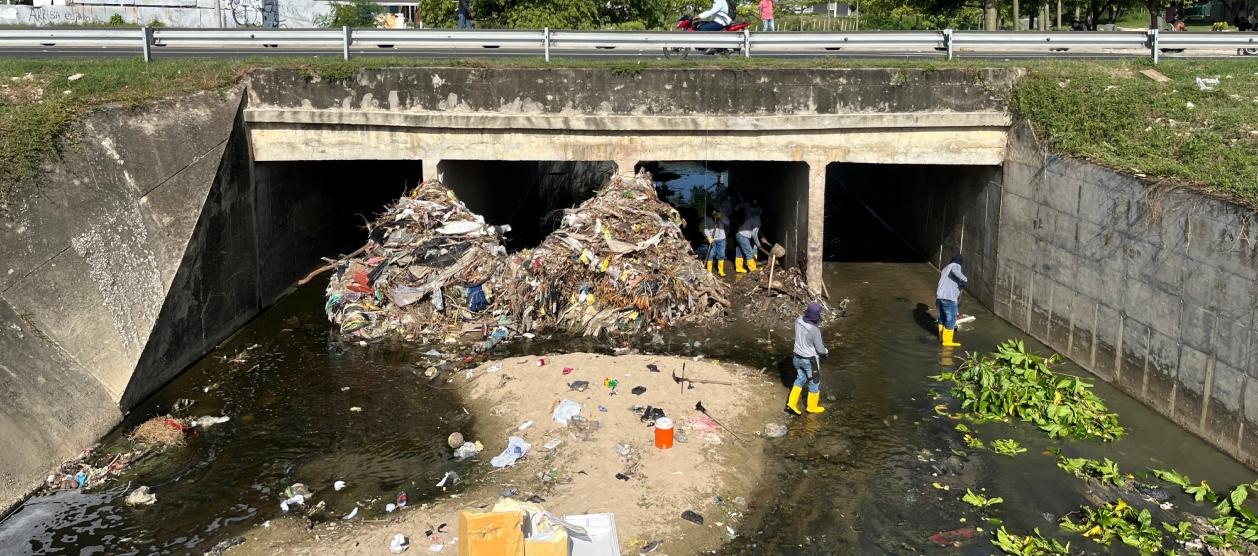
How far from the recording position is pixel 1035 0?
2825 cm

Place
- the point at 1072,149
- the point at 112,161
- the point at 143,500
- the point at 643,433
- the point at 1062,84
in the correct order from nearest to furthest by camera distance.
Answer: the point at 143,500 → the point at 643,433 → the point at 112,161 → the point at 1072,149 → the point at 1062,84

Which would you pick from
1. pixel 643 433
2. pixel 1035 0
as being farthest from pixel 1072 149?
pixel 1035 0

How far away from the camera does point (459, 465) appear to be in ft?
32.6

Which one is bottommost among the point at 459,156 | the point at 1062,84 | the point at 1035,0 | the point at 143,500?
the point at 143,500

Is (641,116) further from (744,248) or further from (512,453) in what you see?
(512,453)

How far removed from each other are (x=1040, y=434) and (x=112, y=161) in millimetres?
11809

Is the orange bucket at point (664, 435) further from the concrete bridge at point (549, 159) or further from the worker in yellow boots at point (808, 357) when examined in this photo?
the concrete bridge at point (549, 159)

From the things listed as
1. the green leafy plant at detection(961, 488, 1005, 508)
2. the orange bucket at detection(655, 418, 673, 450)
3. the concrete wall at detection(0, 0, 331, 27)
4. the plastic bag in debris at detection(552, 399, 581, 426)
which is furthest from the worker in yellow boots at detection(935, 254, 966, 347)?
the concrete wall at detection(0, 0, 331, 27)

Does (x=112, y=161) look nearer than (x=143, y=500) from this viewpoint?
No

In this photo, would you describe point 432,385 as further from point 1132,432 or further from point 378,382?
point 1132,432

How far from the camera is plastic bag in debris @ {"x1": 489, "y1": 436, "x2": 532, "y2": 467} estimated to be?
32.1 feet

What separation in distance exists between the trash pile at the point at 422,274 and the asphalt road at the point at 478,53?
331 centimetres

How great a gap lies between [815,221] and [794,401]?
5.25 meters

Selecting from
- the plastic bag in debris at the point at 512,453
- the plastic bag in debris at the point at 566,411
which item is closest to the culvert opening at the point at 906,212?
the plastic bag in debris at the point at 566,411
